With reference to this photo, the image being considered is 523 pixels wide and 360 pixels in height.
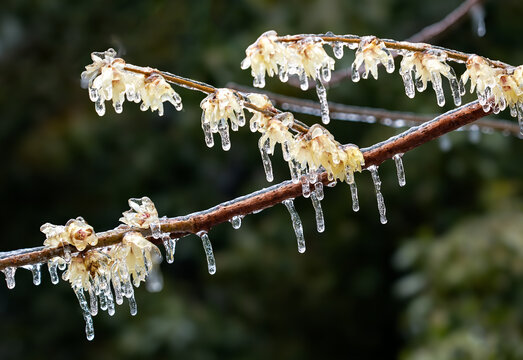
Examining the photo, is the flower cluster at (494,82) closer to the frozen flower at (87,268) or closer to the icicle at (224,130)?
the icicle at (224,130)

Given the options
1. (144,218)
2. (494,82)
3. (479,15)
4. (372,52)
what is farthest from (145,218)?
(479,15)

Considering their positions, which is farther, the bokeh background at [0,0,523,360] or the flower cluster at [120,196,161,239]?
the bokeh background at [0,0,523,360]

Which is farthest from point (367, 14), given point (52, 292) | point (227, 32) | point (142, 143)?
point (52, 292)

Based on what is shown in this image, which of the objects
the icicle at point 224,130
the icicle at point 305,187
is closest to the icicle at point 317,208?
the icicle at point 305,187

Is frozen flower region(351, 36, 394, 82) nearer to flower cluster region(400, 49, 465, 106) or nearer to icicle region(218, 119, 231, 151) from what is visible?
flower cluster region(400, 49, 465, 106)

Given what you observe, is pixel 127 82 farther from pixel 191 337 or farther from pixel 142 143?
pixel 142 143

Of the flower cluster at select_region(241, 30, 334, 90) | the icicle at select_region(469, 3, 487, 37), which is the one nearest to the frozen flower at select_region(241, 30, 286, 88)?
the flower cluster at select_region(241, 30, 334, 90)
